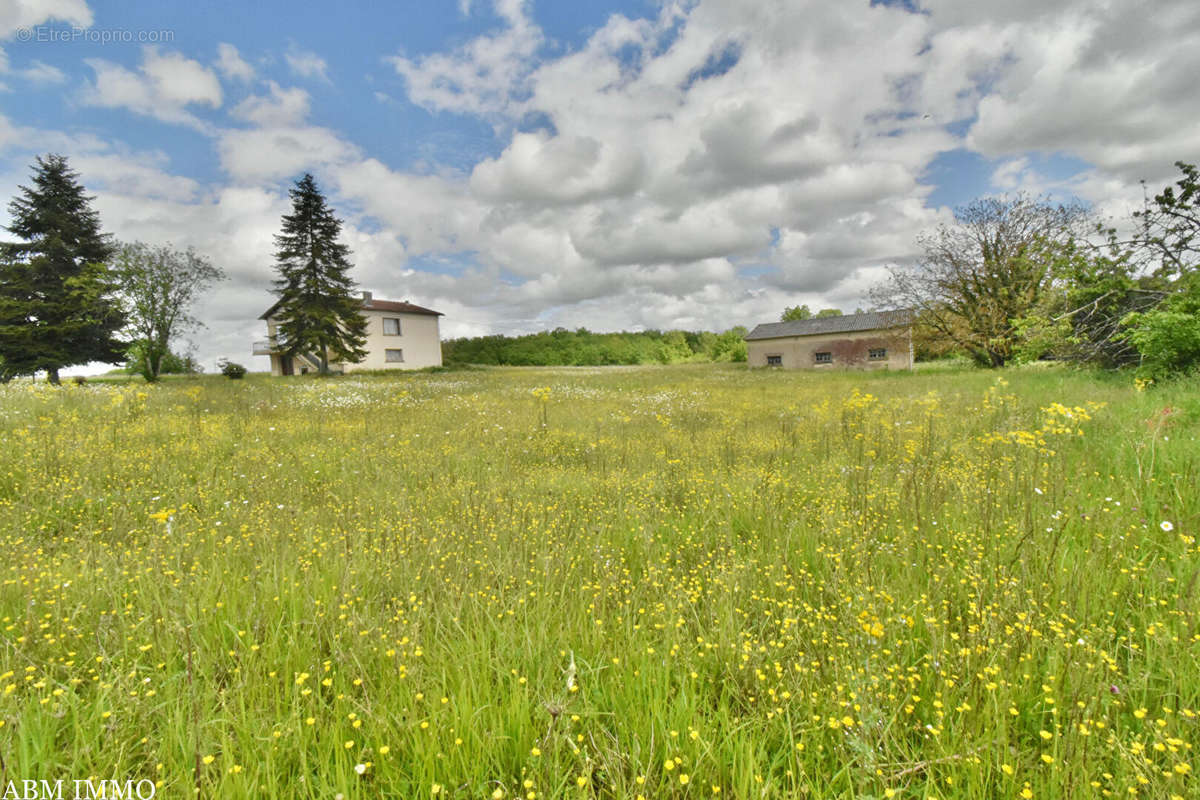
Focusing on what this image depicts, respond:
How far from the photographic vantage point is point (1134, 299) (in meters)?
11.8

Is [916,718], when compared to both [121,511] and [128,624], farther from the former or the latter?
[121,511]

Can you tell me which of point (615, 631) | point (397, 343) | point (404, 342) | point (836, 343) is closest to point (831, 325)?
point (836, 343)

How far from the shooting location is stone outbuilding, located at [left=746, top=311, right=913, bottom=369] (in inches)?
1378

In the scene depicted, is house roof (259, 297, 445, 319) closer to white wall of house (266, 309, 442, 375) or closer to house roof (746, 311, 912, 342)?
white wall of house (266, 309, 442, 375)

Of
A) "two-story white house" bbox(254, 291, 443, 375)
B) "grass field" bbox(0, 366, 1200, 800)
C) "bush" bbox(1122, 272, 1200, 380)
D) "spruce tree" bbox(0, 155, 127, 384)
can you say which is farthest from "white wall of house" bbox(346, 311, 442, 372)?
"bush" bbox(1122, 272, 1200, 380)

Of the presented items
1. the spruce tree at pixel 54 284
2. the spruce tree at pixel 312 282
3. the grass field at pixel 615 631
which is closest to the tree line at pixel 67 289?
the spruce tree at pixel 54 284

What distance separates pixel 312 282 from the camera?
30609 millimetres

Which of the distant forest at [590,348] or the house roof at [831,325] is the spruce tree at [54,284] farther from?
the house roof at [831,325]

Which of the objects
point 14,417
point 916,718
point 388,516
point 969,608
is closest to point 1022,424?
point 969,608

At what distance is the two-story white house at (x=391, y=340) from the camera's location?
4216 centimetres

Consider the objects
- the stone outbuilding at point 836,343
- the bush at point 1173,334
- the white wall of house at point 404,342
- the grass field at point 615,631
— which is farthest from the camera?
the white wall of house at point 404,342

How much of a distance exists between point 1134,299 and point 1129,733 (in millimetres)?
16436

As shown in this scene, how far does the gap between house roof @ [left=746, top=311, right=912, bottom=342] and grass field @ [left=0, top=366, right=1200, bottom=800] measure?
3227cm

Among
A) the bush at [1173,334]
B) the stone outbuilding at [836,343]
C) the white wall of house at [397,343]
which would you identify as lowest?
the bush at [1173,334]
